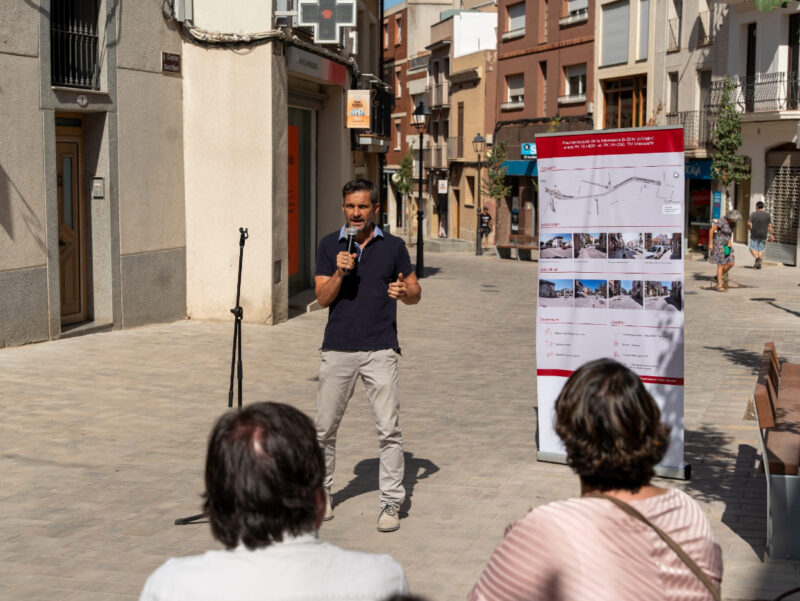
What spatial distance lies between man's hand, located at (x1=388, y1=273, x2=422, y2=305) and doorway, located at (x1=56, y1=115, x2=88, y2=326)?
835 cm

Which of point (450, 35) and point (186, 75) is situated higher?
point (450, 35)

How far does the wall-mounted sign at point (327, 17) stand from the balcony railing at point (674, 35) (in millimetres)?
23222

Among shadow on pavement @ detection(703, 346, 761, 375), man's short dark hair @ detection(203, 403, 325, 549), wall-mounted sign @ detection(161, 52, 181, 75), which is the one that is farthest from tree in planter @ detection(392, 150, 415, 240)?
man's short dark hair @ detection(203, 403, 325, 549)

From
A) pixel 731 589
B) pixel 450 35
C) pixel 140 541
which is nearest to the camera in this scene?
pixel 731 589

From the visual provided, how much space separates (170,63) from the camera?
15.3 metres

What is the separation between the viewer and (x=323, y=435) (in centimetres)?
618

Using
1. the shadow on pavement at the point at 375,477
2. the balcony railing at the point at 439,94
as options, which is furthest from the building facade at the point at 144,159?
the balcony railing at the point at 439,94

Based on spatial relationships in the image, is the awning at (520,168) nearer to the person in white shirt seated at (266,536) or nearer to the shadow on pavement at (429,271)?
the shadow on pavement at (429,271)

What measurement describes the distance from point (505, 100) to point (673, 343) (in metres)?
43.0

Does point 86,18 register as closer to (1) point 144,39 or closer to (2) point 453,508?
(1) point 144,39

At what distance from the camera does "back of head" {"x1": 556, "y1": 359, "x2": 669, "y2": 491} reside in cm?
253

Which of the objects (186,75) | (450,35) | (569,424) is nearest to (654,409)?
(569,424)

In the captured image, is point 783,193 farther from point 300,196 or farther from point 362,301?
point 362,301

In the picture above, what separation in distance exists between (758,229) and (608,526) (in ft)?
88.8
